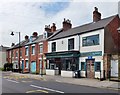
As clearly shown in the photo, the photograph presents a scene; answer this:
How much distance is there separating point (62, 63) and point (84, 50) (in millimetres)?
5736

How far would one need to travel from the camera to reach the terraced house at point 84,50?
26531 mm

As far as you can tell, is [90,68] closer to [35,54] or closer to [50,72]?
[50,72]

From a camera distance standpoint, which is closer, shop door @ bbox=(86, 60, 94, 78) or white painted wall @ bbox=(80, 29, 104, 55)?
white painted wall @ bbox=(80, 29, 104, 55)

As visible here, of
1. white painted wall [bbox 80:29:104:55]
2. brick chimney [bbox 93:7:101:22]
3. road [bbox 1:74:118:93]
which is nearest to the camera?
road [bbox 1:74:118:93]

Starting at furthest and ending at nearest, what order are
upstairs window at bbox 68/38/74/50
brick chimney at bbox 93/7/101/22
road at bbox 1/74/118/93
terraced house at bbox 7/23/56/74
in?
terraced house at bbox 7/23/56/74
brick chimney at bbox 93/7/101/22
upstairs window at bbox 68/38/74/50
road at bbox 1/74/118/93

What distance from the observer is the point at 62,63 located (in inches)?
1347

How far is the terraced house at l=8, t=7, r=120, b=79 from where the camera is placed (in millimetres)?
26531

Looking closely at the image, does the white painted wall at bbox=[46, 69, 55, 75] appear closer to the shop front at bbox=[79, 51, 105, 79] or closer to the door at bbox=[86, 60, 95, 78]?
the shop front at bbox=[79, 51, 105, 79]

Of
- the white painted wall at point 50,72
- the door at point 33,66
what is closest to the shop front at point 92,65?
the white painted wall at point 50,72

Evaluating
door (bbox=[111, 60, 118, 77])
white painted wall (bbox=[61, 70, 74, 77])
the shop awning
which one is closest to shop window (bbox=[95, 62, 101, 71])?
door (bbox=[111, 60, 118, 77])

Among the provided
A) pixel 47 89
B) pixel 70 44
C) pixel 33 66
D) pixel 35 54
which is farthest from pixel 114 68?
pixel 33 66

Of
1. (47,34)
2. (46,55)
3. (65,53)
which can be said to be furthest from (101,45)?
(47,34)

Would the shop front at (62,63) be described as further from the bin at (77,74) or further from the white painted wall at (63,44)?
the white painted wall at (63,44)

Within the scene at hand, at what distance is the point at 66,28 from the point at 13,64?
21608 mm
